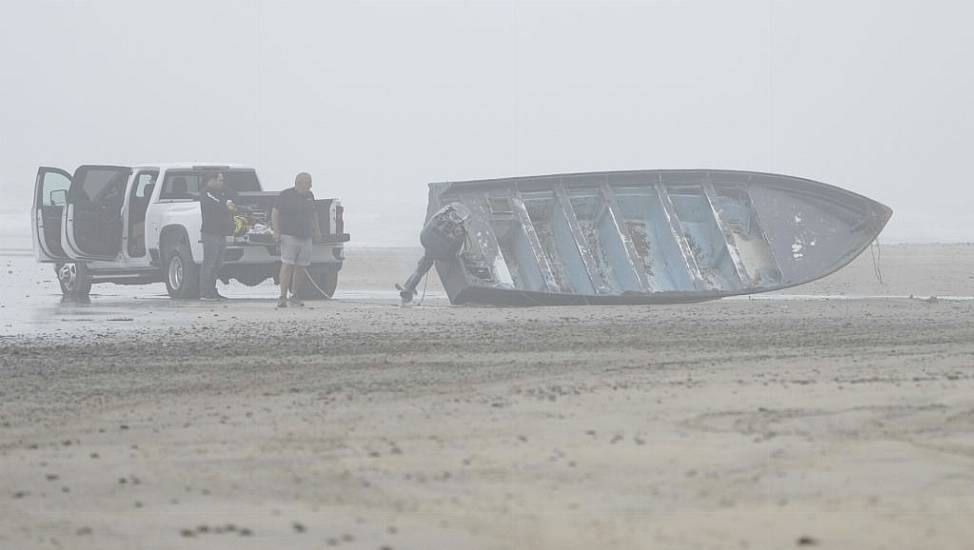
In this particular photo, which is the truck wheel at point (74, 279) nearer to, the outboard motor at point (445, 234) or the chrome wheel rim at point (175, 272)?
the chrome wheel rim at point (175, 272)

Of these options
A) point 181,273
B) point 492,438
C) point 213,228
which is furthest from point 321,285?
point 492,438

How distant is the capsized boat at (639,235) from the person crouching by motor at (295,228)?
1232 mm

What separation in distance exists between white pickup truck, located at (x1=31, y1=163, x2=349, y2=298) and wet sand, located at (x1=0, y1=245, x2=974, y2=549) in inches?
252

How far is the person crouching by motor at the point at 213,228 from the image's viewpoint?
19.1 metres

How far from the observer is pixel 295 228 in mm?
18109

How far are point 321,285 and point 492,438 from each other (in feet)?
45.0

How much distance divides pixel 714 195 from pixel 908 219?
6911cm

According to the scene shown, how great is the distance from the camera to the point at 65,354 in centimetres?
1195

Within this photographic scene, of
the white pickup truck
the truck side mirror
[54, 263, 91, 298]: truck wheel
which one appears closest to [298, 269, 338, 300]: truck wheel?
the white pickup truck

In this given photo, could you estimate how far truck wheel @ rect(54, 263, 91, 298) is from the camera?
21.2 metres

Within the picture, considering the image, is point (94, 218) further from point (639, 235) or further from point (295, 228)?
point (639, 235)

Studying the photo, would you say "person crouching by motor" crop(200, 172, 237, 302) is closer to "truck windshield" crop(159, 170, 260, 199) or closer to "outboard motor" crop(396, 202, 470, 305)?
"truck windshield" crop(159, 170, 260, 199)

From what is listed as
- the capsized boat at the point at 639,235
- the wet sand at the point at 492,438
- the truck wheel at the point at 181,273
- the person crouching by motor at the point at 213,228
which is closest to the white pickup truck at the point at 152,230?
the truck wheel at the point at 181,273

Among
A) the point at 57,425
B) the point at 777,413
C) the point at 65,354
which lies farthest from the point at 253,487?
the point at 65,354
